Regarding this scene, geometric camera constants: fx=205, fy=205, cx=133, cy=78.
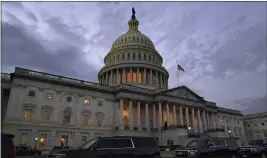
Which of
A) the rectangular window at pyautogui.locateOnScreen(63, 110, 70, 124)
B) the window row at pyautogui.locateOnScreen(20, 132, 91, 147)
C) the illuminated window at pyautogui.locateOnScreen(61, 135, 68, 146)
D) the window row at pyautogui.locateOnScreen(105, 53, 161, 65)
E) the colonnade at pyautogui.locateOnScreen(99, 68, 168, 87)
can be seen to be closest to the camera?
the window row at pyautogui.locateOnScreen(20, 132, 91, 147)

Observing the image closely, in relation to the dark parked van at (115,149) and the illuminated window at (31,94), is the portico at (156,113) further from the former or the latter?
the dark parked van at (115,149)

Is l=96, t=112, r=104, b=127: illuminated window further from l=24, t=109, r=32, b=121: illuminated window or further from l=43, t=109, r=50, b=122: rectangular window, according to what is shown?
l=24, t=109, r=32, b=121: illuminated window

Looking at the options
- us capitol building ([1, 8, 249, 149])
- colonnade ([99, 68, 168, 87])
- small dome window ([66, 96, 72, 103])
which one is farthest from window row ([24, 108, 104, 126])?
colonnade ([99, 68, 168, 87])

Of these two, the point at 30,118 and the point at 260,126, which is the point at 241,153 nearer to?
the point at 30,118

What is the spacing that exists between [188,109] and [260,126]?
144 feet

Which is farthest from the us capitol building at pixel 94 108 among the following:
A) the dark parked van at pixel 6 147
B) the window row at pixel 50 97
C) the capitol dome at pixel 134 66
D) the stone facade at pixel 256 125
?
the dark parked van at pixel 6 147

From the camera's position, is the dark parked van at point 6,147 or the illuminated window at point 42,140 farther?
the illuminated window at point 42,140

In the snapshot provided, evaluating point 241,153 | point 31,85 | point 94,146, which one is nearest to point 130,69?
point 31,85

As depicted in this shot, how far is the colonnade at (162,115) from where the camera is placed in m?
49.3

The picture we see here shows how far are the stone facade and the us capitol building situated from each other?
26.0 m

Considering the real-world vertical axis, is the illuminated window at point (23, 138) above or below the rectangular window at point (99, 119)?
below

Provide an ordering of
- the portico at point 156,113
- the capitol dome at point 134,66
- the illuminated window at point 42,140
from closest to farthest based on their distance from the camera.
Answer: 1. the illuminated window at point 42,140
2. the portico at point 156,113
3. the capitol dome at point 134,66

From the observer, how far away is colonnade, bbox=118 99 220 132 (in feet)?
→ 162

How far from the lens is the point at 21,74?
3925 centimetres
